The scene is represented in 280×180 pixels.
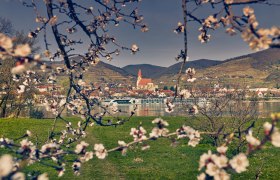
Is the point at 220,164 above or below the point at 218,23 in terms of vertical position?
below

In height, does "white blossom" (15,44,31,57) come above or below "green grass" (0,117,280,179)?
above

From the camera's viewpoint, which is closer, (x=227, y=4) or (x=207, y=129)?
(x=227, y=4)

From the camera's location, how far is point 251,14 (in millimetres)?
2805

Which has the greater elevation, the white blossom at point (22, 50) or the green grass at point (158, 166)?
the white blossom at point (22, 50)

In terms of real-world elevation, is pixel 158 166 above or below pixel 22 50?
below

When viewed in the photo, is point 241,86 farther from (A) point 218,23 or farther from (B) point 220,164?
(B) point 220,164

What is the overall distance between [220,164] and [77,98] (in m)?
4.86

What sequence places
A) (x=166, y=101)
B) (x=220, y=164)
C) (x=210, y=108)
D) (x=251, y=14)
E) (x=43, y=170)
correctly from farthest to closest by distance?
(x=210, y=108), (x=43, y=170), (x=166, y=101), (x=251, y=14), (x=220, y=164)

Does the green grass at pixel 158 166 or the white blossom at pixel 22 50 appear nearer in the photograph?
the white blossom at pixel 22 50

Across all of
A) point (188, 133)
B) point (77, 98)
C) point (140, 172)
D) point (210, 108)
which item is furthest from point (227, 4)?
point (210, 108)

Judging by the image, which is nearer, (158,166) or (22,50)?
(22,50)

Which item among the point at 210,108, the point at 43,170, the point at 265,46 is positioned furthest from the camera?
the point at 210,108

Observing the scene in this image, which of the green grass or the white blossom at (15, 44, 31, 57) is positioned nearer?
the white blossom at (15, 44, 31, 57)

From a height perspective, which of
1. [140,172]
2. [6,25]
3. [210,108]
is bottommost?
[140,172]
